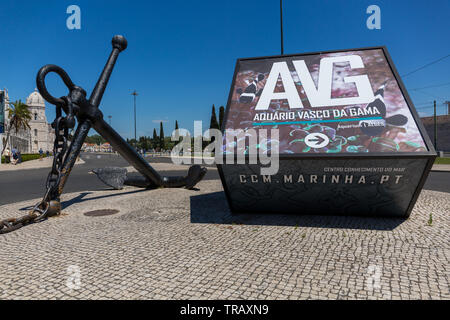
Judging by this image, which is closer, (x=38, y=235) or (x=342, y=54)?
(x=38, y=235)

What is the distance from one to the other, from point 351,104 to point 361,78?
2.24 ft

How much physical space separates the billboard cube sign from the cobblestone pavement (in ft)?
1.50

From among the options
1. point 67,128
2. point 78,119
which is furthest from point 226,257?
point 78,119

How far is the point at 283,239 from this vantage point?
4227mm

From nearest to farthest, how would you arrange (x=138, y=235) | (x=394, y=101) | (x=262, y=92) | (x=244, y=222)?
(x=138, y=235)
(x=394, y=101)
(x=244, y=222)
(x=262, y=92)

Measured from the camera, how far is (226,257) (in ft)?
11.7

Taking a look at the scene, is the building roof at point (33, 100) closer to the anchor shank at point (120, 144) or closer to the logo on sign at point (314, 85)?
the anchor shank at point (120, 144)

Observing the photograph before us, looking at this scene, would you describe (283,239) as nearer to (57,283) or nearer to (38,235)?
(57,283)

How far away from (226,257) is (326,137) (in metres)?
2.64

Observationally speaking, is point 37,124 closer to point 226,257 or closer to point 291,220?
point 291,220

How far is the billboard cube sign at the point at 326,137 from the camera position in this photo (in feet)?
14.6

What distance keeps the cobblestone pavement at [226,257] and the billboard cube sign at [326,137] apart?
0.46 meters
